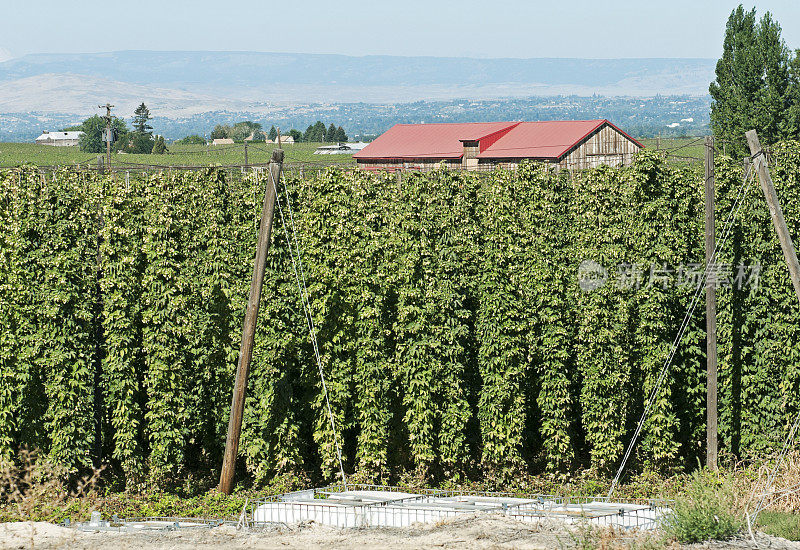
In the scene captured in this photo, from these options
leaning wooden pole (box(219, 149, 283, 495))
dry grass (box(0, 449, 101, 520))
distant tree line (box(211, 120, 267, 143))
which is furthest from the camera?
distant tree line (box(211, 120, 267, 143))

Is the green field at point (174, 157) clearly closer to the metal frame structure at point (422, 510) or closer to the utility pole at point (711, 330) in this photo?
the utility pole at point (711, 330)

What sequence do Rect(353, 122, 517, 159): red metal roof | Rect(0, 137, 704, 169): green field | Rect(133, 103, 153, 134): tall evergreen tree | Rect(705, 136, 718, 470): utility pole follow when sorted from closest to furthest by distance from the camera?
Rect(705, 136, 718, 470): utility pole, Rect(353, 122, 517, 159): red metal roof, Rect(0, 137, 704, 169): green field, Rect(133, 103, 153, 134): tall evergreen tree

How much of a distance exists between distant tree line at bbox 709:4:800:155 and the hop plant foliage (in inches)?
Answer: 1807

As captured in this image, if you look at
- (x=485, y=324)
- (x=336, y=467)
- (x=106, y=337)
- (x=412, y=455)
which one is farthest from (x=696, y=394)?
(x=106, y=337)

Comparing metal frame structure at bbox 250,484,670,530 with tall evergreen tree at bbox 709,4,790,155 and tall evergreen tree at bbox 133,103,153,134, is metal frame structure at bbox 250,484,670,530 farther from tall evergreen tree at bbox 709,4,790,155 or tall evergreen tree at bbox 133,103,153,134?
tall evergreen tree at bbox 133,103,153,134

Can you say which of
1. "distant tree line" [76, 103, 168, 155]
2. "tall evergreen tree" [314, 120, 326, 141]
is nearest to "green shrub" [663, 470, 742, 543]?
"distant tree line" [76, 103, 168, 155]

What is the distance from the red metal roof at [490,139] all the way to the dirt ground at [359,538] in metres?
45.5

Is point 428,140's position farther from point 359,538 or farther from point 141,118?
point 141,118

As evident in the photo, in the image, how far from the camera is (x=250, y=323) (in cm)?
1302

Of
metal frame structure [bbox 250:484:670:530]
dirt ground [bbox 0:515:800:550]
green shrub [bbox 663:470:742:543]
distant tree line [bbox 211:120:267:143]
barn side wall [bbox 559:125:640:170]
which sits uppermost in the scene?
distant tree line [bbox 211:120:267:143]

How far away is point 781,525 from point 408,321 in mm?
6253

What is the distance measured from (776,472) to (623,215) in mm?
4508

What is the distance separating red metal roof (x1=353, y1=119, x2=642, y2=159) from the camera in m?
56.1

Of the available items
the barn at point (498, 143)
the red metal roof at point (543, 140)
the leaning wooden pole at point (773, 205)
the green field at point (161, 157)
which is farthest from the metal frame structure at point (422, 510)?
the green field at point (161, 157)
